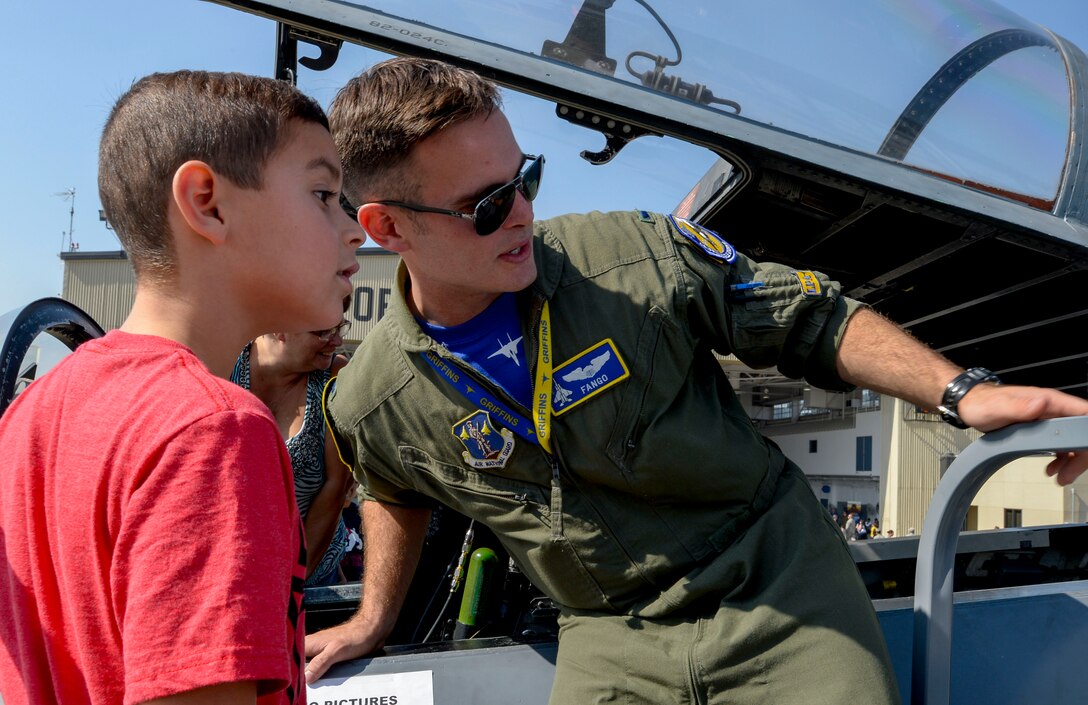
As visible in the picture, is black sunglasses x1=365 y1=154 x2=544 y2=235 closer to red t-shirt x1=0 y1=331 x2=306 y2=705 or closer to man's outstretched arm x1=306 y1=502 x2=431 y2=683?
man's outstretched arm x1=306 y1=502 x2=431 y2=683

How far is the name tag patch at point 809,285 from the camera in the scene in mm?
1508

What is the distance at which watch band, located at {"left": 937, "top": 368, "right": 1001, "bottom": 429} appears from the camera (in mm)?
1295

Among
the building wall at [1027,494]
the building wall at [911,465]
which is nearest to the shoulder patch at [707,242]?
the building wall at [1027,494]

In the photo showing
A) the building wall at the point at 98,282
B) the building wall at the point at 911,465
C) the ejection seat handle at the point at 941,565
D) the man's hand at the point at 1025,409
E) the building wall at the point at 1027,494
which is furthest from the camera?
the building wall at the point at 911,465

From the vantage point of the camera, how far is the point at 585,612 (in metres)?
1.57

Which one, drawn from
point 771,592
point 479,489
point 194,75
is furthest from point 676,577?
point 194,75

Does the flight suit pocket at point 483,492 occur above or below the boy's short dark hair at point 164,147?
below

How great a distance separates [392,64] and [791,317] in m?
0.98

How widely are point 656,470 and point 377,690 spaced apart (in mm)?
721

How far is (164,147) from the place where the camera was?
805 mm

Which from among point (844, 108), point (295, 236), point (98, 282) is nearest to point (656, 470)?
point (295, 236)

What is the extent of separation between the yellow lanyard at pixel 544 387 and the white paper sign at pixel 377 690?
54 centimetres

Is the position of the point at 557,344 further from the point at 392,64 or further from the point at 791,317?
the point at 392,64

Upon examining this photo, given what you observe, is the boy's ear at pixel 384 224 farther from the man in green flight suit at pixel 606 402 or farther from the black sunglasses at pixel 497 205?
the black sunglasses at pixel 497 205
